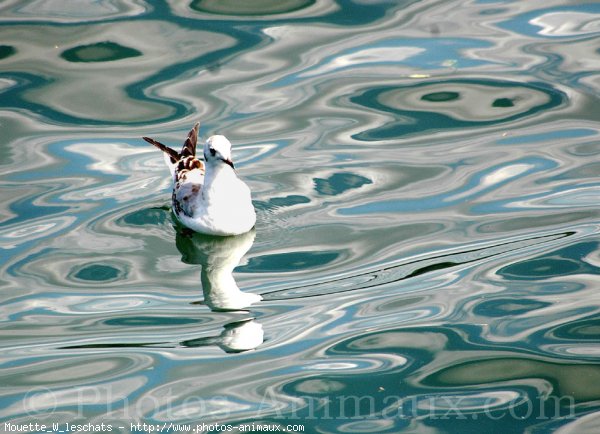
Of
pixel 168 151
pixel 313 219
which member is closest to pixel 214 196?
pixel 313 219

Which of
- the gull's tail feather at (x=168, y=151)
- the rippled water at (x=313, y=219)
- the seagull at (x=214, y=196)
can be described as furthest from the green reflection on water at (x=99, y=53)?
the seagull at (x=214, y=196)

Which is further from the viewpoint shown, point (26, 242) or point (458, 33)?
point (458, 33)

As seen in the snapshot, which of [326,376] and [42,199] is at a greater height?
[42,199]

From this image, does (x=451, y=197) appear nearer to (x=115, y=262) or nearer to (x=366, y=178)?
(x=366, y=178)

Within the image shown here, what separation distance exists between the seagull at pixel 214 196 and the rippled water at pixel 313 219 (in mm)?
173

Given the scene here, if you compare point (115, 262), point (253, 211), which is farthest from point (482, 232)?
point (115, 262)

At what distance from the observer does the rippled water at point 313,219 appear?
245 inches

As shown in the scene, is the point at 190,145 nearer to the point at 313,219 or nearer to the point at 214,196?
the point at 214,196

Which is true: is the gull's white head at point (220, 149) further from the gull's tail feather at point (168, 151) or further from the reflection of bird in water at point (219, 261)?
the gull's tail feather at point (168, 151)

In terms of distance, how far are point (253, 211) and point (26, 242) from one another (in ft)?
6.28

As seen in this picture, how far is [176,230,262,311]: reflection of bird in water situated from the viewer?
7.23 meters

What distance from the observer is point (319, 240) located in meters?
8.00

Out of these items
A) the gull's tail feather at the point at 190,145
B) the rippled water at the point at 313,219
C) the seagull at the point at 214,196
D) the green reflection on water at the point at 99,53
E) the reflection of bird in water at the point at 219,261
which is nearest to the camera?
the rippled water at the point at 313,219

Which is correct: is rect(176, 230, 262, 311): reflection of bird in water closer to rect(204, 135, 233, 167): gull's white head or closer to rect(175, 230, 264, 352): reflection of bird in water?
rect(175, 230, 264, 352): reflection of bird in water
